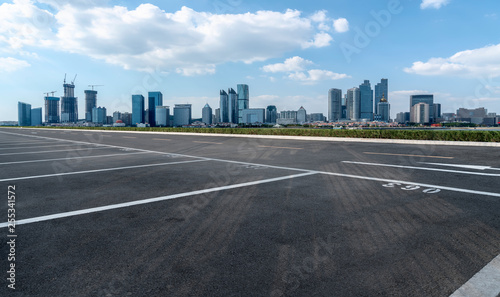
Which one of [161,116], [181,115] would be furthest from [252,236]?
[181,115]

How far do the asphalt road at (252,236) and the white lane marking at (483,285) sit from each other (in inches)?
2.5

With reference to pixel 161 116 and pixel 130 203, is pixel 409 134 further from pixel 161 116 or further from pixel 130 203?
pixel 161 116

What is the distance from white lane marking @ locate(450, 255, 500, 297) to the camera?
111 inches

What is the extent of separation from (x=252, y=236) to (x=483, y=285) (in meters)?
2.55

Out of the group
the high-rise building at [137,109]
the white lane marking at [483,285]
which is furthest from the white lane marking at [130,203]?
the high-rise building at [137,109]

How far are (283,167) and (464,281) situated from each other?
25.0 feet

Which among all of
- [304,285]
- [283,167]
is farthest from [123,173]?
[304,285]

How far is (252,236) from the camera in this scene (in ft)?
13.7

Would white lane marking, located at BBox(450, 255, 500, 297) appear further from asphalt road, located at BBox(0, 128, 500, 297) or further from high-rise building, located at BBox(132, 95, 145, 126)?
high-rise building, located at BBox(132, 95, 145, 126)

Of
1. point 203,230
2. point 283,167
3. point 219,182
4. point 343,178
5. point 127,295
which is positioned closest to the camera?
point 127,295

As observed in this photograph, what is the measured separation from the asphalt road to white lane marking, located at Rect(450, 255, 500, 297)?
63 millimetres

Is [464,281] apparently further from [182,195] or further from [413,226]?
[182,195]

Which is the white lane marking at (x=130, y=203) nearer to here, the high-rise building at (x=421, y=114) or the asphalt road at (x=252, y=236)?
the asphalt road at (x=252, y=236)

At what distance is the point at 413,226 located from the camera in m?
4.54
